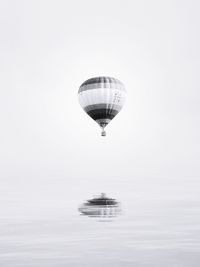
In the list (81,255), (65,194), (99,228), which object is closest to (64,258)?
(81,255)

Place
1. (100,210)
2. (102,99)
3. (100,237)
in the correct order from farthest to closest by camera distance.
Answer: (102,99)
(100,210)
(100,237)

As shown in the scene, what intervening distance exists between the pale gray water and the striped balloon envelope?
12056 mm

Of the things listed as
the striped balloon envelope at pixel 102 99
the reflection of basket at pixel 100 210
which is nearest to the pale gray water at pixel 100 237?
the reflection of basket at pixel 100 210

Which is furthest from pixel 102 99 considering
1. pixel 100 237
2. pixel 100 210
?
pixel 100 237

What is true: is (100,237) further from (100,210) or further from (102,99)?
(102,99)

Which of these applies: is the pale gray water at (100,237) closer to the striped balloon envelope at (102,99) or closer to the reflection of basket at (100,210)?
the reflection of basket at (100,210)

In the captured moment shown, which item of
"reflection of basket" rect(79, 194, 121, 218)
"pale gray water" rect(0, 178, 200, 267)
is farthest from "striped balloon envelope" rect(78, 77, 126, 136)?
"pale gray water" rect(0, 178, 200, 267)

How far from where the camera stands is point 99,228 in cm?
7931

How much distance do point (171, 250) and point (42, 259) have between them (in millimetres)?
9910

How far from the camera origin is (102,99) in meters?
112

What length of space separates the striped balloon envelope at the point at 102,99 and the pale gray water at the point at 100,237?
1206 cm

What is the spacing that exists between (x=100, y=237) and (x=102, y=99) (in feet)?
139

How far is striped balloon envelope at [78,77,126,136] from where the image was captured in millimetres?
112438

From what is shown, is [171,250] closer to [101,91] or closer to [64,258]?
[64,258]
